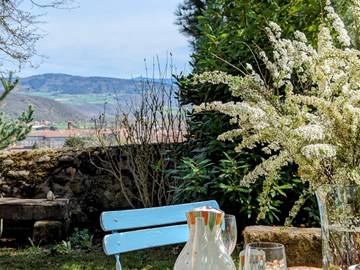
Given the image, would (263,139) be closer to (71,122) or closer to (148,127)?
(148,127)

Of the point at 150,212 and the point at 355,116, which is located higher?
the point at 355,116

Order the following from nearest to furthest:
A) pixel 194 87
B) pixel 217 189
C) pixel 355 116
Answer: pixel 355 116 → pixel 217 189 → pixel 194 87

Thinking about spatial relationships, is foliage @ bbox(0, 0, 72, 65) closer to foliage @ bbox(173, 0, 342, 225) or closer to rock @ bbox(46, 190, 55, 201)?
rock @ bbox(46, 190, 55, 201)

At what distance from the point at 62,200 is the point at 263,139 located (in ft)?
12.0

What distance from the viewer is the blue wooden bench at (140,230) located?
171cm

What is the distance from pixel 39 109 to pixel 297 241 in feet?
13.0

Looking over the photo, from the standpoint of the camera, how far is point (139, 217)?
5.90ft

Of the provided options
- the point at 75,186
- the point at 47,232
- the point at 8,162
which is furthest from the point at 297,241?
the point at 8,162

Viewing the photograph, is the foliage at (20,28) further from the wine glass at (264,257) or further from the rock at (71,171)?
the wine glass at (264,257)

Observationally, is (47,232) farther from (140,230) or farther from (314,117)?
(314,117)

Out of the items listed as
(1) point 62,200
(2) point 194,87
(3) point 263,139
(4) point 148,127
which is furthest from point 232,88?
(1) point 62,200

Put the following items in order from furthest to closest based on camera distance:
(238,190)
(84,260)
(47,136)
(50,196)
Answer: (47,136) < (50,196) < (84,260) < (238,190)

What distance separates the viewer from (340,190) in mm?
1118

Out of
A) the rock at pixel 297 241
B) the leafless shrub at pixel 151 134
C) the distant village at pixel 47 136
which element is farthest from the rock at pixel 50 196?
the rock at pixel 297 241
